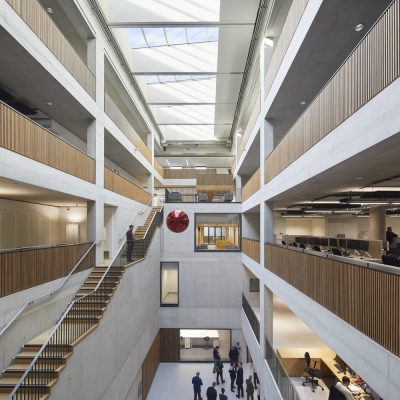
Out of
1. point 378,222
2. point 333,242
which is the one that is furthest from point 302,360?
point 378,222

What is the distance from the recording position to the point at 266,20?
13.0m

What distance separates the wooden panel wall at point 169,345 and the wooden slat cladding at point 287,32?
15192mm

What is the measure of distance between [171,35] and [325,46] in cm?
968

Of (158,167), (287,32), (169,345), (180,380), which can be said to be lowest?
(180,380)

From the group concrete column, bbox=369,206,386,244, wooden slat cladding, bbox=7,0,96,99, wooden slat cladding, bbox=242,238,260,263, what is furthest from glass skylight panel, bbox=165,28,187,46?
concrete column, bbox=369,206,386,244

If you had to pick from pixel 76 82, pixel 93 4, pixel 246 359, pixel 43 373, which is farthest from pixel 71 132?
pixel 246 359

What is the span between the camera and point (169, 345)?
2064 centimetres

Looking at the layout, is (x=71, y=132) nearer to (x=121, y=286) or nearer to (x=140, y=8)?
(x=140, y=8)

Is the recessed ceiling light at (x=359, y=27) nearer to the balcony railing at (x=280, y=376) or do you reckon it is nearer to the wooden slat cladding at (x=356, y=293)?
the wooden slat cladding at (x=356, y=293)

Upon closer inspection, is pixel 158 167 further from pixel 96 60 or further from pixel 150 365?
pixel 150 365

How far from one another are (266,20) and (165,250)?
44.9ft

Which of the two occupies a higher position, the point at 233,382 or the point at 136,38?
the point at 136,38

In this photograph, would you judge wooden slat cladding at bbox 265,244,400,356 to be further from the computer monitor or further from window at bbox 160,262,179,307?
window at bbox 160,262,179,307

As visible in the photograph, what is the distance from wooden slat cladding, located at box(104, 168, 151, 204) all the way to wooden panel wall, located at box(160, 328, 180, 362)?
817 cm
